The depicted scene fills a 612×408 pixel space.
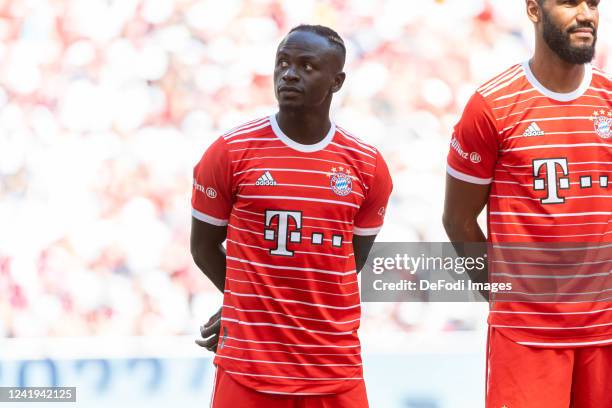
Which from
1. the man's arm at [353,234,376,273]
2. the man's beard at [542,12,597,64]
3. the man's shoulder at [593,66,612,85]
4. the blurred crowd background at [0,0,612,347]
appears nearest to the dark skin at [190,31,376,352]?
the man's arm at [353,234,376,273]

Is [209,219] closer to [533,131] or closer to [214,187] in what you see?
[214,187]

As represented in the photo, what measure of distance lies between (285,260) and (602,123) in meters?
0.94

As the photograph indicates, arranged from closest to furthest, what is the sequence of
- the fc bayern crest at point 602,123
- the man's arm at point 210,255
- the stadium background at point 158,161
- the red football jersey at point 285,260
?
the red football jersey at point 285,260 → the fc bayern crest at point 602,123 → the man's arm at point 210,255 → the stadium background at point 158,161

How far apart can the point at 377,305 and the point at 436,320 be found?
0.24m

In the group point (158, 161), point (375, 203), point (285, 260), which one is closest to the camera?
point (285, 260)

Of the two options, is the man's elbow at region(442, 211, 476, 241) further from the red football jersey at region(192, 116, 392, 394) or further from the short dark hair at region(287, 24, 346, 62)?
the short dark hair at region(287, 24, 346, 62)

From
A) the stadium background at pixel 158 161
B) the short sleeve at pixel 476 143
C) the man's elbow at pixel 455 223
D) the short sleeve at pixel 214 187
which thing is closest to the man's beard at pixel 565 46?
the short sleeve at pixel 476 143

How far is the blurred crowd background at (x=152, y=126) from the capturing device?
4184 millimetres

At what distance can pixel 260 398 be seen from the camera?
2.71 m

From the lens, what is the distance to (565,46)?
9.14ft

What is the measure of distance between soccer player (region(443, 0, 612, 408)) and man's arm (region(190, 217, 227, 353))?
0.72 metres

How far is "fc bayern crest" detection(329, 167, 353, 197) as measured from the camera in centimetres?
280

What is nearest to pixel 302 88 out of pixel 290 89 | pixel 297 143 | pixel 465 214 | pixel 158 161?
pixel 290 89

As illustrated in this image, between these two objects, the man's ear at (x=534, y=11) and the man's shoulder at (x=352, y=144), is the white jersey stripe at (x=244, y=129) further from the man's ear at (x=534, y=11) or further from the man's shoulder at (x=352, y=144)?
the man's ear at (x=534, y=11)
